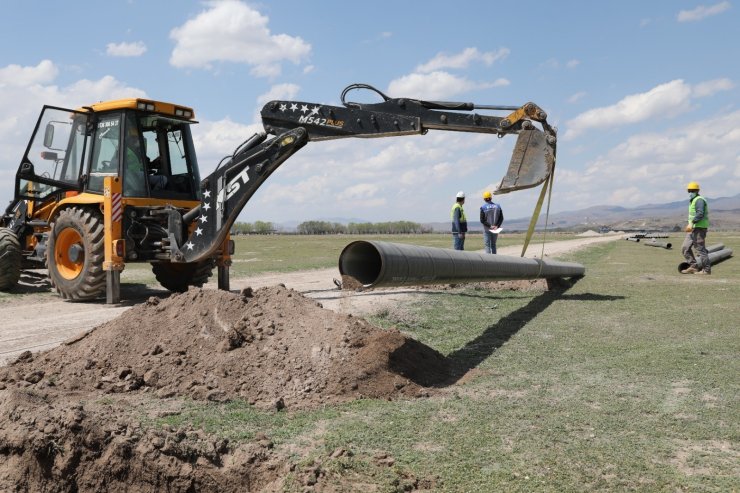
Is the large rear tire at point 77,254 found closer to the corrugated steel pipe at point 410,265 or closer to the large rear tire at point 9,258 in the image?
the large rear tire at point 9,258

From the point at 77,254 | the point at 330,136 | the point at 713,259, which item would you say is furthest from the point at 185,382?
the point at 713,259

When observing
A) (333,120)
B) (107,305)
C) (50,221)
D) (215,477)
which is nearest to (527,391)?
(215,477)

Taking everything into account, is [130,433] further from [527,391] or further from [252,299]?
[527,391]

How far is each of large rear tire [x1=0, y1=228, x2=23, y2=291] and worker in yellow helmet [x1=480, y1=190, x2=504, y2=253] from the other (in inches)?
368

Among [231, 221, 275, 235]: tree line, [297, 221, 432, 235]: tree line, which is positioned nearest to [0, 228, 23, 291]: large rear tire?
[231, 221, 275, 235]: tree line

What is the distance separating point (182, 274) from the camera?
12430mm

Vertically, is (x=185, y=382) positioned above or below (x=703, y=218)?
below

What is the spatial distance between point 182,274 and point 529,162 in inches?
277

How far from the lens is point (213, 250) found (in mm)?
9906

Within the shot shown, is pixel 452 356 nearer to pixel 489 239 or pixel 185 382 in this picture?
→ pixel 185 382

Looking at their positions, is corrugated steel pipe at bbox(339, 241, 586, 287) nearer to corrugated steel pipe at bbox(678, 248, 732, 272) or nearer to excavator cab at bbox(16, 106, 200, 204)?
excavator cab at bbox(16, 106, 200, 204)

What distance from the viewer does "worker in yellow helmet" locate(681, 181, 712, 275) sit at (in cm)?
1538

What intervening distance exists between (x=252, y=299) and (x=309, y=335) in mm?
960

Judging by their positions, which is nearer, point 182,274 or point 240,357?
point 240,357
